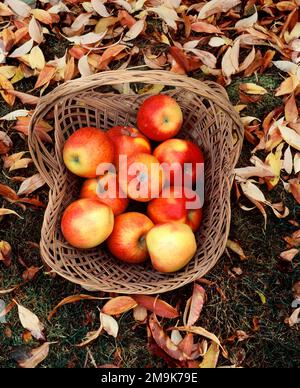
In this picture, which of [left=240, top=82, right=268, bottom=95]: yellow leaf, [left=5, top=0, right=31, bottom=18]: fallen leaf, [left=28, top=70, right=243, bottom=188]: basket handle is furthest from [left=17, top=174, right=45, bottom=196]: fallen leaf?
[left=240, top=82, right=268, bottom=95]: yellow leaf

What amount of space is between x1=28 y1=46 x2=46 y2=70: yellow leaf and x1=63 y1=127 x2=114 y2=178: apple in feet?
1.69

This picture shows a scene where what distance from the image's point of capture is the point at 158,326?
1.90m

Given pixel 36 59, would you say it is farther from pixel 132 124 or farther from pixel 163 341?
pixel 163 341

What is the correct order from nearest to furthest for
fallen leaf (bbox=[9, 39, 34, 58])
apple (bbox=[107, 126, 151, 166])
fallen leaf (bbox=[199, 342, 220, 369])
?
fallen leaf (bbox=[199, 342, 220, 369]) → apple (bbox=[107, 126, 151, 166]) → fallen leaf (bbox=[9, 39, 34, 58])

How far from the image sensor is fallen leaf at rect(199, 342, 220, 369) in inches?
72.7

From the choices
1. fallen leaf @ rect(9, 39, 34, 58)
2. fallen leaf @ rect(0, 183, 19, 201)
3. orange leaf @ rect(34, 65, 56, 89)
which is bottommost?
fallen leaf @ rect(0, 183, 19, 201)

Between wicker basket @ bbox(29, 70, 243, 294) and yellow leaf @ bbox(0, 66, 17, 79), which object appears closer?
wicker basket @ bbox(29, 70, 243, 294)

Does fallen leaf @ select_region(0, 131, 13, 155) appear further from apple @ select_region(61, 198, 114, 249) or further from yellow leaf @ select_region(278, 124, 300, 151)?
yellow leaf @ select_region(278, 124, 300, 151)

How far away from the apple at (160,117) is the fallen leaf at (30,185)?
1.40ft

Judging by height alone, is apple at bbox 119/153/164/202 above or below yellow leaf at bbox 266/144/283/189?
above

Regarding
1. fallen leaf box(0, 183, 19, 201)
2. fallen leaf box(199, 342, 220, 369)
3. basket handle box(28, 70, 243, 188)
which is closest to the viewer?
basket handle box(28, 70, 243, 188)

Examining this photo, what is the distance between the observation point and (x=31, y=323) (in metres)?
1.91

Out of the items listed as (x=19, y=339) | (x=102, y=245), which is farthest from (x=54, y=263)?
(x=19, y=339)

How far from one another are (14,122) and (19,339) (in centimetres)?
83
